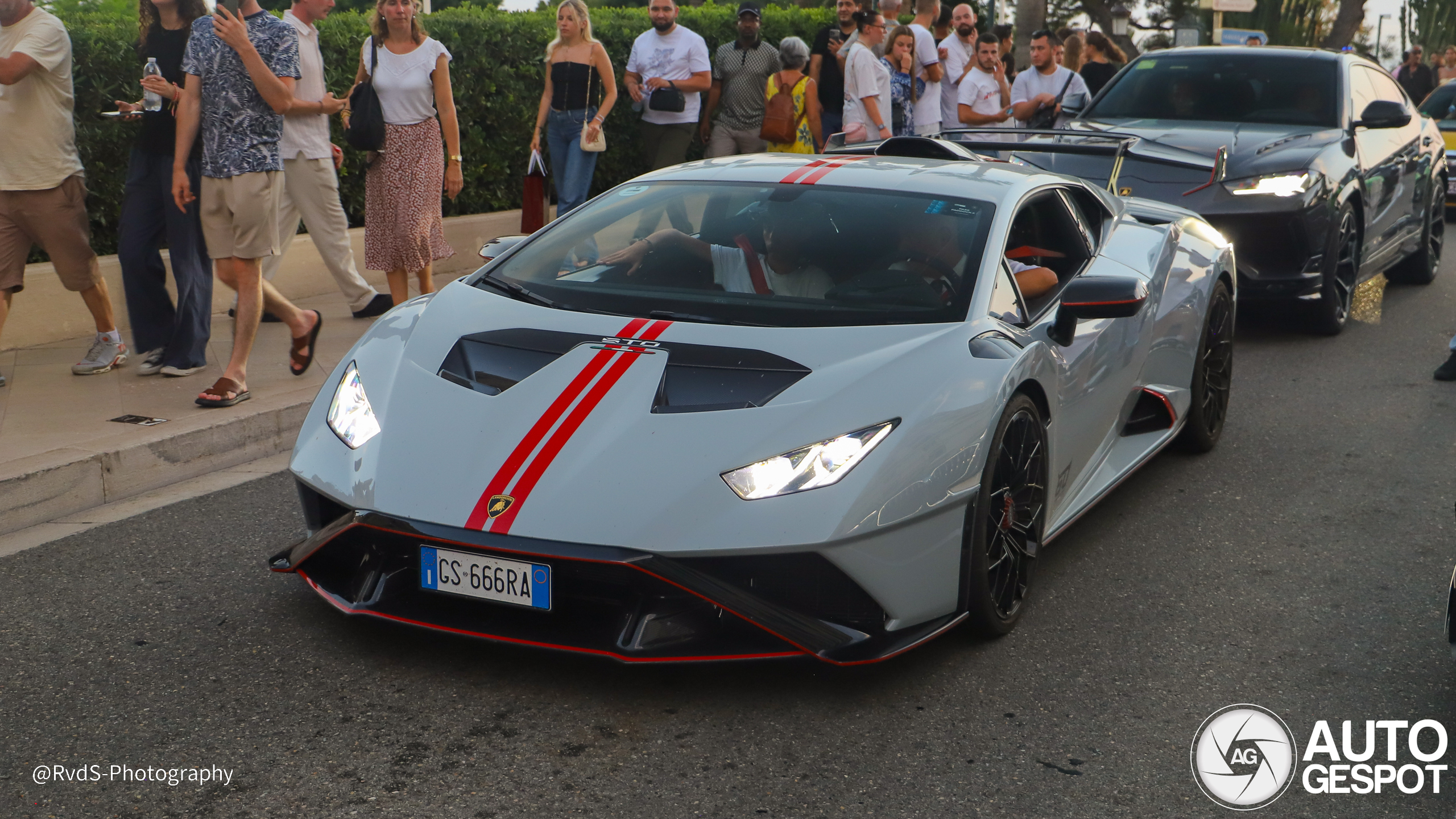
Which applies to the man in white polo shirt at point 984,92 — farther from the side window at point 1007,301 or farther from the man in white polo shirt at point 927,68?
the side window at point 1007,301

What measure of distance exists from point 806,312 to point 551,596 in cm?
116

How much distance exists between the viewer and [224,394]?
5.98 m

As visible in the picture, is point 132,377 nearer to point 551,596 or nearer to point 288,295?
point 288,295

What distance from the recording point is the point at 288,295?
8.90 metres

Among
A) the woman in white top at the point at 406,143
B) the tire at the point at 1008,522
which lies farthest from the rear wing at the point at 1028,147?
the woman in white top at the point at 406,143

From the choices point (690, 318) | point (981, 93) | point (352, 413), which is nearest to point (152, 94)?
point (352, 413)

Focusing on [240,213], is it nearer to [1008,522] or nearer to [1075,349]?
[1075,349]

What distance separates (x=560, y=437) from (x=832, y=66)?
873 cm

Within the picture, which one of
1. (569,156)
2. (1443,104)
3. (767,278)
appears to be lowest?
(1443,104)

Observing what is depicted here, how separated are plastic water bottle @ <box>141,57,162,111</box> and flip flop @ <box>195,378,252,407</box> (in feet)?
4.24

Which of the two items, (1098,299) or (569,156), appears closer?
(1098,299)

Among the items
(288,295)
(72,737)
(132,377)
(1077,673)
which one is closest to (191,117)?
(132,377)

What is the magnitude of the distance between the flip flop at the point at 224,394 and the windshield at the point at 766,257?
6.81ft

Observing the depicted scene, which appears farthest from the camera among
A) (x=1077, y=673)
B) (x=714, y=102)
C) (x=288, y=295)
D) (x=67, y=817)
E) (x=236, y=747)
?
(x=714, y=102)
